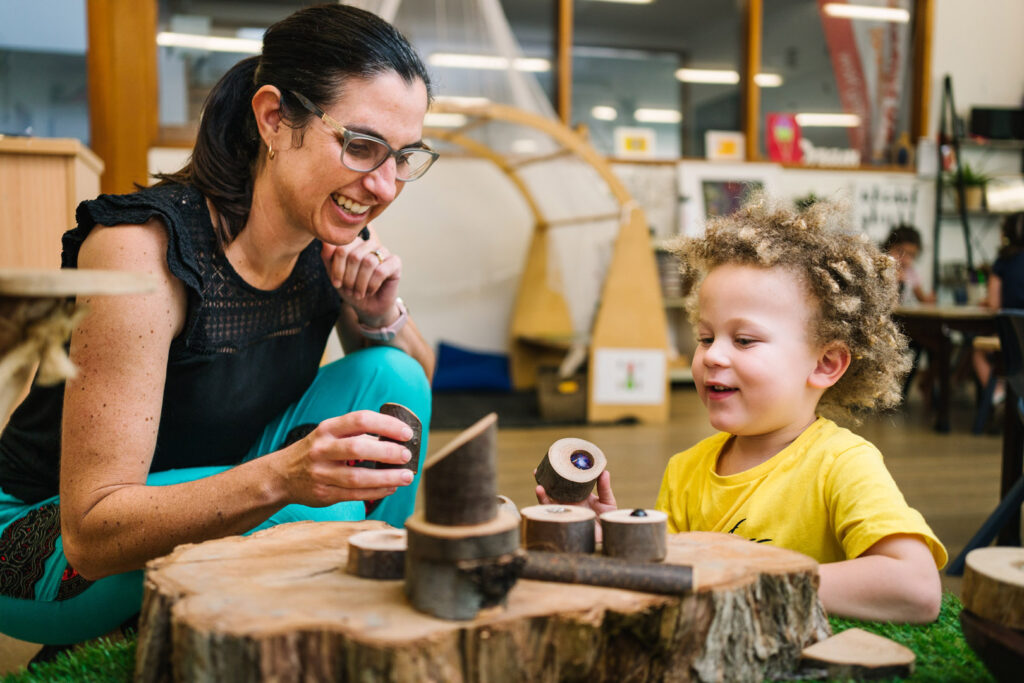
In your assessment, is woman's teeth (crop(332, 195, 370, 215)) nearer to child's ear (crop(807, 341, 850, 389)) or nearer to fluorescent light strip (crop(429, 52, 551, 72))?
child's ear (crop(807, 341, 850, 389))

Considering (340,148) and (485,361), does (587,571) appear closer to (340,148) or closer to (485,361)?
→ (340,148)

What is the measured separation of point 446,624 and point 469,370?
15.9 ft

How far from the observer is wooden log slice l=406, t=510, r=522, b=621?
759mm

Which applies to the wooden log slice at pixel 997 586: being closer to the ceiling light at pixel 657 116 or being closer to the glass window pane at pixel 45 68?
the glass window pane at pixel 45 68

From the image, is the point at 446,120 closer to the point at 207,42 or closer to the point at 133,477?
the point at 207,42

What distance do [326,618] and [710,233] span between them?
2.87 ft

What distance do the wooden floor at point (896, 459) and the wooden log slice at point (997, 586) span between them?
1340 millimetres

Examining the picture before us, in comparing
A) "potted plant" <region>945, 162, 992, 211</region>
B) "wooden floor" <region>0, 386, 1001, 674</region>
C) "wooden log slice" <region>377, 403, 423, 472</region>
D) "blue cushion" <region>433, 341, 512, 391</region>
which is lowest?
"wooden floor" <region>0, 386, 1001, 674</region>

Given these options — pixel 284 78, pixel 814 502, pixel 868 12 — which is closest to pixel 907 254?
pixel 868 12

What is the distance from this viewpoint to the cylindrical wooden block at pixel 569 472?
1224mm

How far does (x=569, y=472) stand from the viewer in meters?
1.23

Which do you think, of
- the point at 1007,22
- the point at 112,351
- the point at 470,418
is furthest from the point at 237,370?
the point at 1007,22

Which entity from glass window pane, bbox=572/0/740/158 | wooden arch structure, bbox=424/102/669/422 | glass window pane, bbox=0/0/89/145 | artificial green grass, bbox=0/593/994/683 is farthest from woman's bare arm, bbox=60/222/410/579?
glass window pane, bbox=572/0/740/158

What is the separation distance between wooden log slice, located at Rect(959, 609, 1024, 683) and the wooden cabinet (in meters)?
2.02
